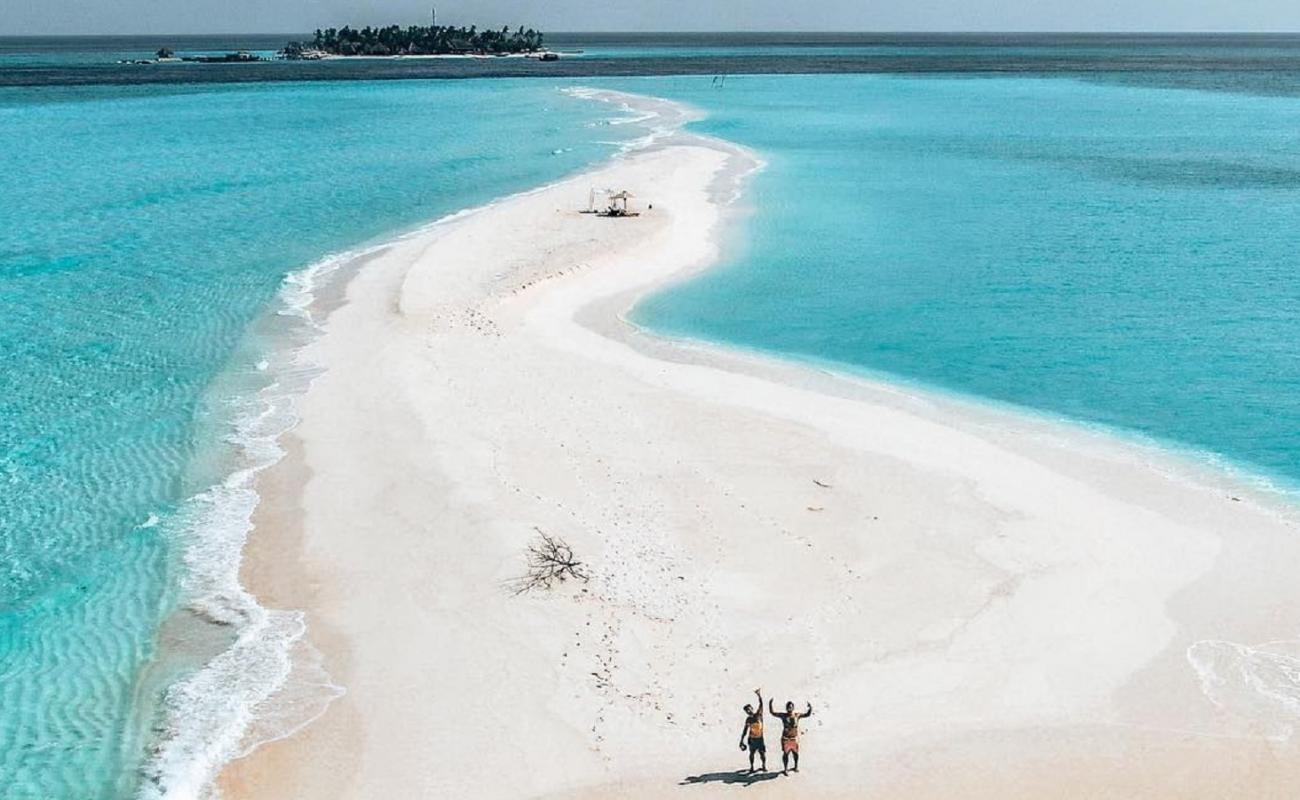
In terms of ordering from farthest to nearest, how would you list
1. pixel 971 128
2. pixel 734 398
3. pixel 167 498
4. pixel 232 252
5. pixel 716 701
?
1. pixel 971 128
2. pixel 232 252
3. pixel 734 398
4. pixel 167 498
5. pixel 716 701

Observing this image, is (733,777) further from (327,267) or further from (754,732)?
(327,267)

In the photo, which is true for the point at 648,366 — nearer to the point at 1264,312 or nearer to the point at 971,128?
the point at 1264,312

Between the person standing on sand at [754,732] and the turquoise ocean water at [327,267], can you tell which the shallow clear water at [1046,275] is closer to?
the turquoise ocean water at [327,267]

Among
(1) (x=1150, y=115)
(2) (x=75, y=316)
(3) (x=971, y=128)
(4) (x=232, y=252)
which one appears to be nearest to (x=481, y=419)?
(2) (x=75, y=316)

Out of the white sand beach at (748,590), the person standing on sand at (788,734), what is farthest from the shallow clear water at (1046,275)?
the person standing on sand at (788,734)

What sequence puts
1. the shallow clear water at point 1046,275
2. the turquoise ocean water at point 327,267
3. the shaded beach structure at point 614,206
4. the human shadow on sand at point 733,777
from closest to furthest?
the human shadow on sand at point 733,777 < the turquoise ocean water at point 327,267 < the shallow clear water at point 1046,275 < the shaded beach structure at point 614,206

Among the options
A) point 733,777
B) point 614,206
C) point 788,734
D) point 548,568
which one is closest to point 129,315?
point 614,206
